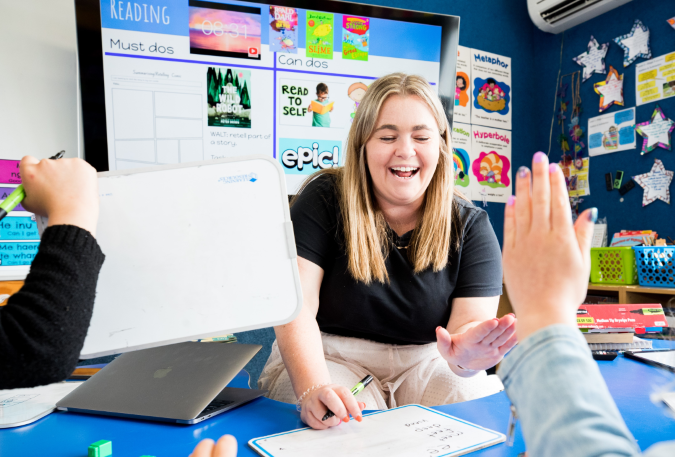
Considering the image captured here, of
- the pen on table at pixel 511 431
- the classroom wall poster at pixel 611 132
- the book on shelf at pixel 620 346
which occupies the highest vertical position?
the classroom wall poster at pixel 611 132

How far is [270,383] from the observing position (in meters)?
1.14

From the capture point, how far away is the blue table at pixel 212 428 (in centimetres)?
61

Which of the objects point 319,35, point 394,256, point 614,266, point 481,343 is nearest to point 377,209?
point 394,256

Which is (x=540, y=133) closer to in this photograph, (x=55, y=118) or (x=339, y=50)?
(x=339, y=50)

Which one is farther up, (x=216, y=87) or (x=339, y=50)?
(x=339, y=50)

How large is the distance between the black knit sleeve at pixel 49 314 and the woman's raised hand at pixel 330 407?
329 mm

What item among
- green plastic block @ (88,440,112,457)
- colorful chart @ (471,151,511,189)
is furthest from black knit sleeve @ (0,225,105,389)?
colorful chart @ (471,151,511,189)

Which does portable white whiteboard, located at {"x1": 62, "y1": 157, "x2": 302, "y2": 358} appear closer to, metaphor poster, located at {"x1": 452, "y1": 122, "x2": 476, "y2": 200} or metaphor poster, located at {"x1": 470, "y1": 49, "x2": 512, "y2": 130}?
metaphor poster, located at {"x1": 452, "y1": 122, "x2": 476, "y2": 200}

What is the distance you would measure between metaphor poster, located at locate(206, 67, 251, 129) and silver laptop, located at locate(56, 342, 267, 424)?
1.13m

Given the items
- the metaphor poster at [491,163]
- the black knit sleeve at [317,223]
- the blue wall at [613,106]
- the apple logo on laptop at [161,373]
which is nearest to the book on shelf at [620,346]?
the black knit sleeve at [317,223]

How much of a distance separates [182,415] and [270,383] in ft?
1.54

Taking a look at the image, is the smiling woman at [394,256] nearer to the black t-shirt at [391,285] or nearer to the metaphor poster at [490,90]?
the black t-shirt at [391,285]

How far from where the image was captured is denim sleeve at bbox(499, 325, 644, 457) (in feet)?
1.12

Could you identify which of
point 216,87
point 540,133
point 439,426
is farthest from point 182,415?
point 540,133
